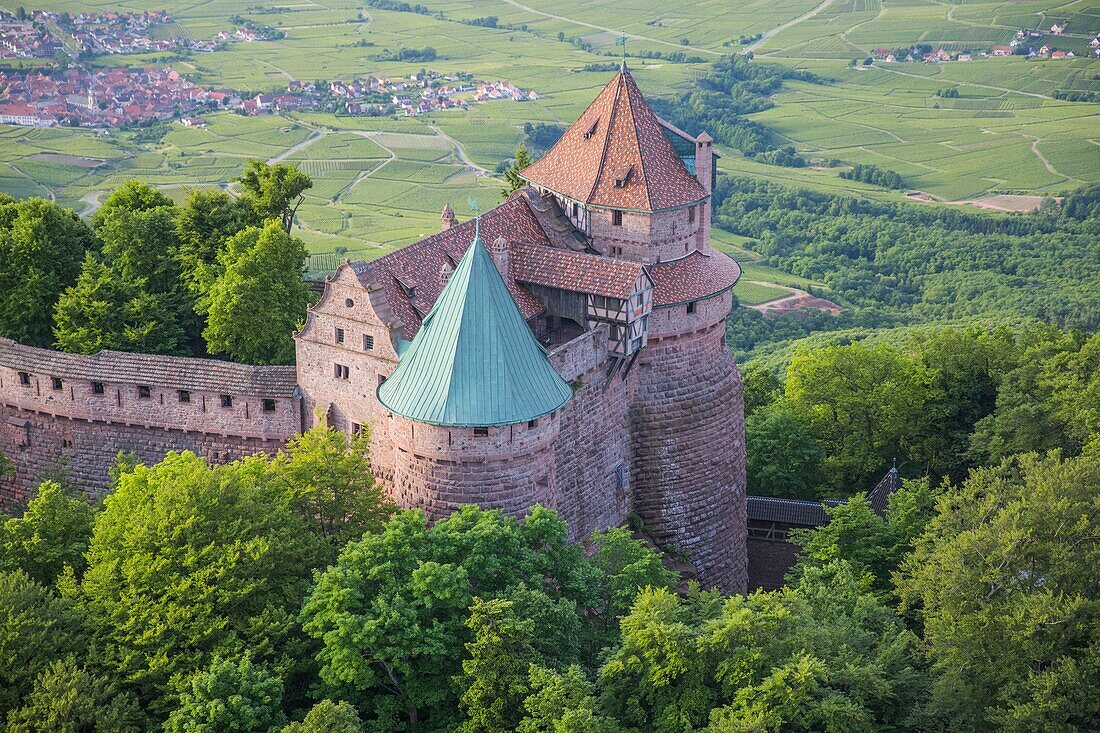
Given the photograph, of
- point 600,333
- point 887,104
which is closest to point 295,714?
point 600,333

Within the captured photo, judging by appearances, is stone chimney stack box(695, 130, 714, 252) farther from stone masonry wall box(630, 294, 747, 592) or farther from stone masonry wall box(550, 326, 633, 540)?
stone masonry wall box(550, 326, 633, 540)

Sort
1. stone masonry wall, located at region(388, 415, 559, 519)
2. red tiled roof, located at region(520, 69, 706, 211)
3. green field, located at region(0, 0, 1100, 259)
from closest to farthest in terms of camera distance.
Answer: stone masonry wall, located at region(388, 415, 559, 519) < red tiled roof, located at region(520, 69, 706, 211) < green field, located at region(0, 0, 1100, 259)

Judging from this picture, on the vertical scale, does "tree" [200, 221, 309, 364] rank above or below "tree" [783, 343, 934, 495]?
above

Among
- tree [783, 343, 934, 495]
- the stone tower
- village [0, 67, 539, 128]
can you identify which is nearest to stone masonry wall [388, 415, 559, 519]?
the stone tower

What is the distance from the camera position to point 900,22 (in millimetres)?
191875

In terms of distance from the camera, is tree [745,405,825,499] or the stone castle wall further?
tree [745,405,825,499]

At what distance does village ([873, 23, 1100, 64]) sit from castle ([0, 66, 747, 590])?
436 ft

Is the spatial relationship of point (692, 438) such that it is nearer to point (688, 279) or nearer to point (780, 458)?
point (688, 279)

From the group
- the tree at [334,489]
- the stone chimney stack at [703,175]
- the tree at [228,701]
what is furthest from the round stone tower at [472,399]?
the stone chimney stack at [703,175]

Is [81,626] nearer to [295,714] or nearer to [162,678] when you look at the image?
[162,678]

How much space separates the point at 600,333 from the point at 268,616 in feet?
46.7

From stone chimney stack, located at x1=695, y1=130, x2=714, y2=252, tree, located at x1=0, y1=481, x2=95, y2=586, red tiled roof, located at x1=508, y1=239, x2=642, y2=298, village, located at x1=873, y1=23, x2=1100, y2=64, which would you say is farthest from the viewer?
village, located at x1=873, y1=23, x2=1100, y2=64

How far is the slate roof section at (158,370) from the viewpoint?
4981 cm

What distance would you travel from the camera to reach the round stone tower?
145 feet
